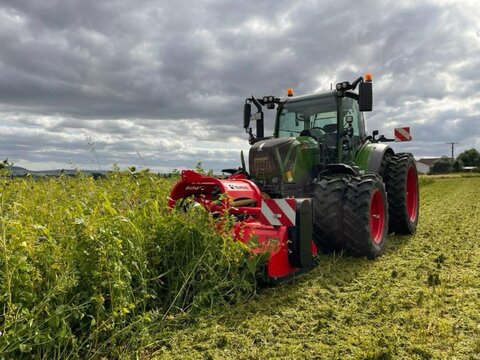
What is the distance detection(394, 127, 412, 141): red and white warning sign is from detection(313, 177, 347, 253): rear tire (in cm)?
466

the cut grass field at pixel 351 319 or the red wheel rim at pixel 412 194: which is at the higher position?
the red wheel rim at pixel 412 194

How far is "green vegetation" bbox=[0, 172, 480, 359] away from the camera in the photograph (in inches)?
100

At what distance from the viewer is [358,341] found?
2.96 metres

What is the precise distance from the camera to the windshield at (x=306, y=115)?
6.41m

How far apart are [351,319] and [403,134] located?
691 cm

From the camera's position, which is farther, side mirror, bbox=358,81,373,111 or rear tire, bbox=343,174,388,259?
side mirror, bbox=358,81,373,111

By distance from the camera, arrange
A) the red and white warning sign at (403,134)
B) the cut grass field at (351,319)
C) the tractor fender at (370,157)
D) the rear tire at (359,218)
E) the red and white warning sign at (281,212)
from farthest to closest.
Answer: the red and white warning sign at (403,134) < the tractor fender at (370,157) < the rear tire at (359,218) < the red and white warning sign at (281,212) < the cut grass field at (351,319)

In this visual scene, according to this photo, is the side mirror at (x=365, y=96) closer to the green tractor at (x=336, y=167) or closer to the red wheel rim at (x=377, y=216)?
the green tractor at (x=336, y=167)

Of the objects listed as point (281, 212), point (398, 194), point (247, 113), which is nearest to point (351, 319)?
point (281, 212)

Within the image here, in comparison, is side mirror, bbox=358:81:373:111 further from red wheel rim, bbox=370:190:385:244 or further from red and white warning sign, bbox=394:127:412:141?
red and white warning sign, bbox=394:127:412:141

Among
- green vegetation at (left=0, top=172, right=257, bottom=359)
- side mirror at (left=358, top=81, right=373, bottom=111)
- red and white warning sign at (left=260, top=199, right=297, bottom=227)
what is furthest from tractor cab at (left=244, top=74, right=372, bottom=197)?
green vegetation at (left=0, top=172, right=257, bottom=359)

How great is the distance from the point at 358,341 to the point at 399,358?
0.31 meters

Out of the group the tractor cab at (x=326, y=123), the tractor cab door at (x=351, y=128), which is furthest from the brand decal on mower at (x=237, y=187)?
the tractor cab door at (x=351, y=128)

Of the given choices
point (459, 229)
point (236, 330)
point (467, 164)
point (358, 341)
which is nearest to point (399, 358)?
point (358, 341)
